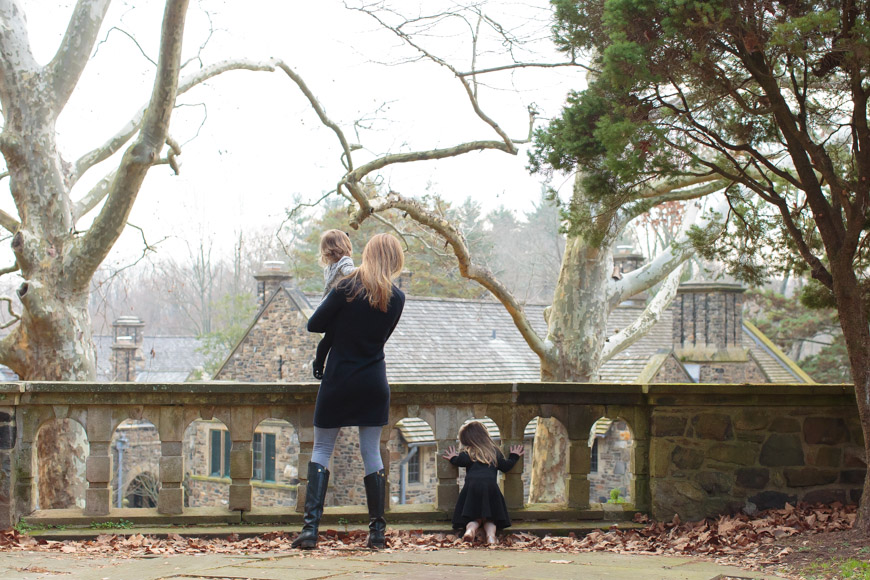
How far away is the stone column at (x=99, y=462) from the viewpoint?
17.5ft

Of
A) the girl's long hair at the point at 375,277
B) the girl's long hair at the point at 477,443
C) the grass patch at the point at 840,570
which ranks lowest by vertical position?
the grass patch at the point at 840,570

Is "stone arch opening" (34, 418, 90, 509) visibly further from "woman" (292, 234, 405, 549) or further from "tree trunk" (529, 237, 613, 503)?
"tree trunk" (529, 237, 613, 503)

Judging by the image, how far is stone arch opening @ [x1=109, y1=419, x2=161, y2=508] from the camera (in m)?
28.3

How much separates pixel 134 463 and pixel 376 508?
2707 cm

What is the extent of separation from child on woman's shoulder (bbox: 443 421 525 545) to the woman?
23.9 inches

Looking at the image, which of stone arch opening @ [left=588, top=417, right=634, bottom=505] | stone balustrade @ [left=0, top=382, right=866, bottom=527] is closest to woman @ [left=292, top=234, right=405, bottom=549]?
stone balustrade @ [left=0, top=382, right=866, bottom=527]

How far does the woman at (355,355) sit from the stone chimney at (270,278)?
63.6ft

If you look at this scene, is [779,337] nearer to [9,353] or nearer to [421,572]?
[9,353]

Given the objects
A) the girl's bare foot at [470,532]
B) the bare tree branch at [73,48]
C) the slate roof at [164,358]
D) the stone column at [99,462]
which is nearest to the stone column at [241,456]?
the stone column at [99,462]

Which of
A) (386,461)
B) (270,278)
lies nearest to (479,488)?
(386,461)

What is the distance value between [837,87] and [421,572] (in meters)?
4.38

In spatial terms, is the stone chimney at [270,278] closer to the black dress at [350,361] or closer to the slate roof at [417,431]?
the slate roof at [417,431]

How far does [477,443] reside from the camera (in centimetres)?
533

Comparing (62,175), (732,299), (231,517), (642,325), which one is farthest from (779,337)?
(231,517)
